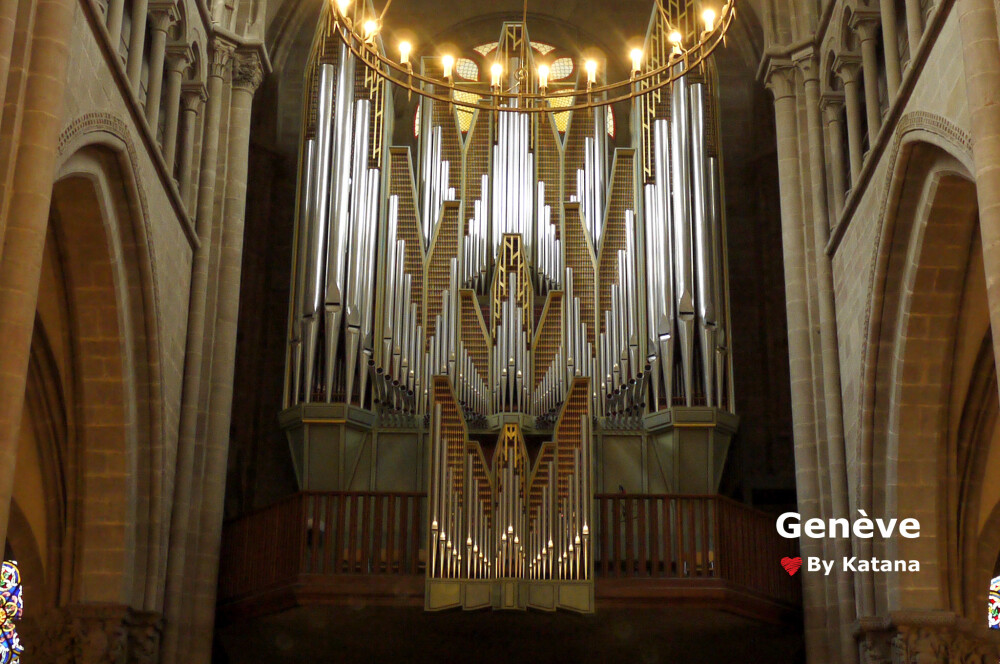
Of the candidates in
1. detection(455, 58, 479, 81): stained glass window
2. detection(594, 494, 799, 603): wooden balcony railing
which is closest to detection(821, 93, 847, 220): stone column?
detection(594, 494, 799, 603): wooden balcony railing

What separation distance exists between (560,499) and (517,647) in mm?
2226

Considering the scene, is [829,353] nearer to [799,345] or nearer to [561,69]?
[799,345]

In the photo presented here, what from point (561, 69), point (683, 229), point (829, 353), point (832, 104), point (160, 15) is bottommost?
point (829, 353)

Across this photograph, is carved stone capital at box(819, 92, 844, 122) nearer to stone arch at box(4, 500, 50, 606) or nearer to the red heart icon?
the red heart icon

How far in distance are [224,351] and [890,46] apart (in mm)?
7674

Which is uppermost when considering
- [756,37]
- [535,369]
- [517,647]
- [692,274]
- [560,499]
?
[756,37]

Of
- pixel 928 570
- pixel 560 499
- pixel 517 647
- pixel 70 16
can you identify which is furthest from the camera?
pixel 517 647

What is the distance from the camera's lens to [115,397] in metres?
14.0

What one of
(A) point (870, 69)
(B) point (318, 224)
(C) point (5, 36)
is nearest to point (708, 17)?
(A) point (870, 69)

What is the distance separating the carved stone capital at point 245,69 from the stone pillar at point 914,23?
7.72 m

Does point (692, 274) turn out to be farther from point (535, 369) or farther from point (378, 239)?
point (378, 239)

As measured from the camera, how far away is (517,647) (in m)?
16.1

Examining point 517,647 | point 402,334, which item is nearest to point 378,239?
point 402,334

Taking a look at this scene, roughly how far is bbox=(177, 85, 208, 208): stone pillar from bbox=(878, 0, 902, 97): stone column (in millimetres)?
7363
